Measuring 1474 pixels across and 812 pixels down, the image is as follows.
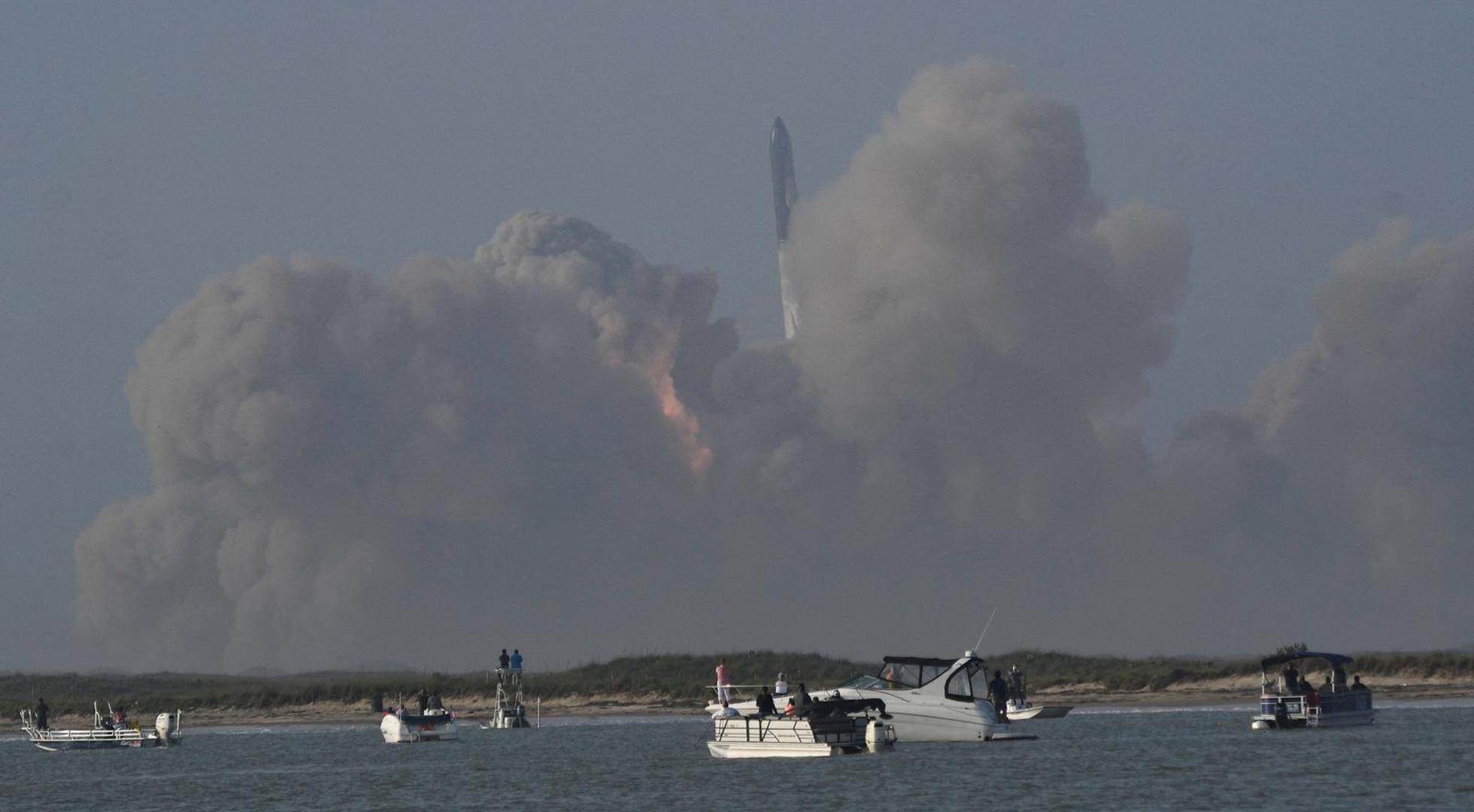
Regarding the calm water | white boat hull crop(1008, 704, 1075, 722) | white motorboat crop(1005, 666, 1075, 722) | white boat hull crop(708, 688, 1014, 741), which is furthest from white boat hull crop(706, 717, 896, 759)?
white motorboat crop(1005, 666, 1075, 722)

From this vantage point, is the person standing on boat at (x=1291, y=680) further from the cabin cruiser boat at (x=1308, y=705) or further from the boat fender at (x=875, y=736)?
the boat fender at (x=875, y=736)

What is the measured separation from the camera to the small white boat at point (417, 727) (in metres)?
90.1

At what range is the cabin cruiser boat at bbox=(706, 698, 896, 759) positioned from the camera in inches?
2726

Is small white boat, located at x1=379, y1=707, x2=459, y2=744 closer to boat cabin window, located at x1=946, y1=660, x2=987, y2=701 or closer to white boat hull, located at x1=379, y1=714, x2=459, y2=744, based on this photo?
white boat hull, located at x1=379, y1=714, x2=459, y2=744

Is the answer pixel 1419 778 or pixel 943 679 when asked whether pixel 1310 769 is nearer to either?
pixel 1419 778

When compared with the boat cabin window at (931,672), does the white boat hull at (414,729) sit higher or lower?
lower

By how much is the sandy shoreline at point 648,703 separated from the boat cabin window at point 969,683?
2534cm

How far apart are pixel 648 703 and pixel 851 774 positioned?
5282 centimetres

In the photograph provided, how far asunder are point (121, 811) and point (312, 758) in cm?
2027

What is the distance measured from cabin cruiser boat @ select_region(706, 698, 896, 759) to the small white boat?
2313 cm

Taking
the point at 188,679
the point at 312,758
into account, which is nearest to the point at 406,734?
the point at 312,758

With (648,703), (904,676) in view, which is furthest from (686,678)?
(904,676)

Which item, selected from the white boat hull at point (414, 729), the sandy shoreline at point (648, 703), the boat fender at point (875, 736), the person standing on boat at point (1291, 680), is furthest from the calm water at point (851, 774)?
the sandy shoreline at point (648, 703)

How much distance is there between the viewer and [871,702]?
236 feet
